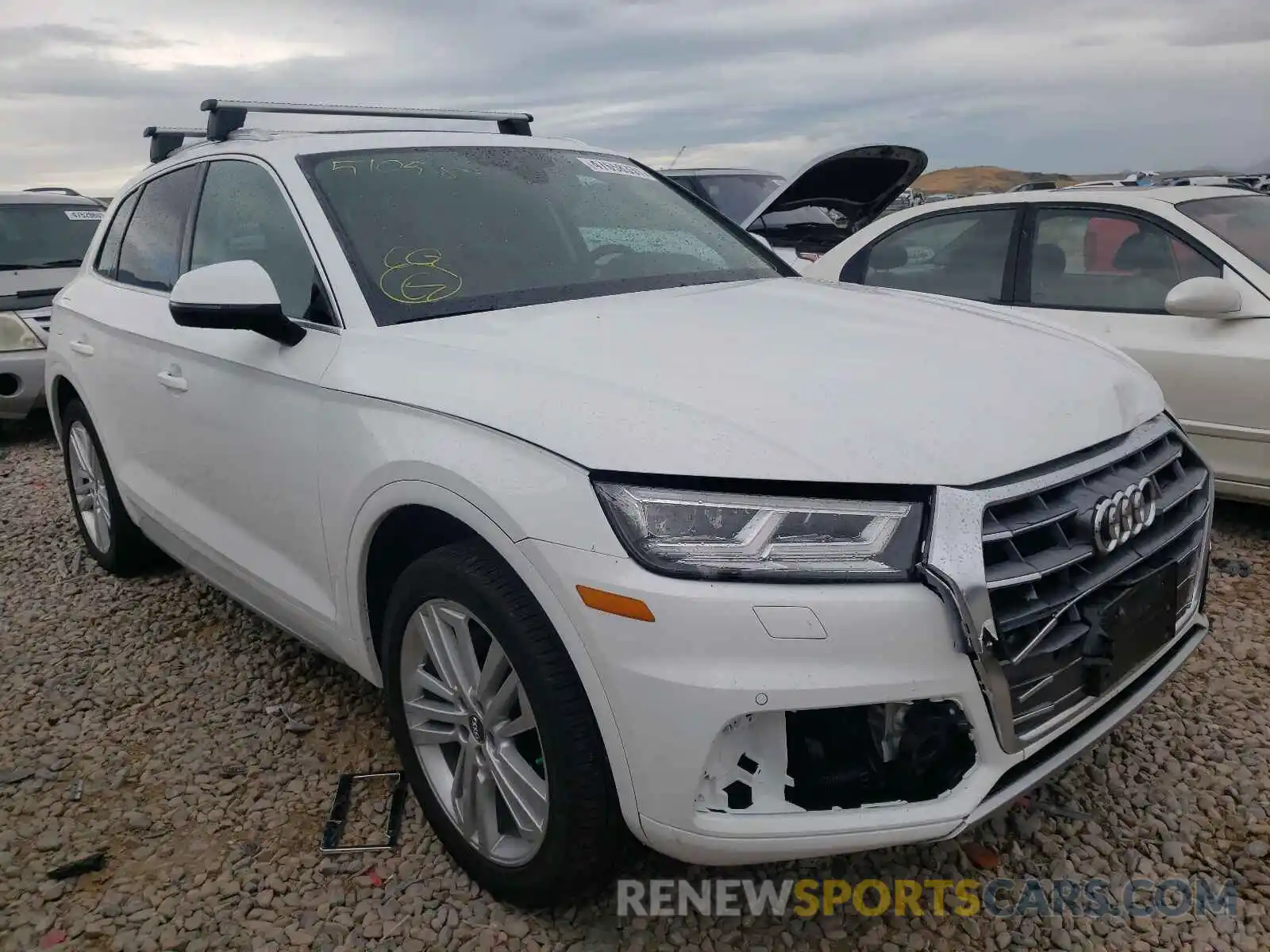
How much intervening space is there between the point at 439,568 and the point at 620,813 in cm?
61

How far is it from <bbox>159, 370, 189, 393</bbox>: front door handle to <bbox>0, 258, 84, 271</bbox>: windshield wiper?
521 centimetres

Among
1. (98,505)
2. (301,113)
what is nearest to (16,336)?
(98,505)

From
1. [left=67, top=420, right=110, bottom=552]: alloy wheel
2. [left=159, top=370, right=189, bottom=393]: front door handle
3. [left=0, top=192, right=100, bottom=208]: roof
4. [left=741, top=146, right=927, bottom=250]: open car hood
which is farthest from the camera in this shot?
[left=0, top=192, right=100, bottom=208]: roof

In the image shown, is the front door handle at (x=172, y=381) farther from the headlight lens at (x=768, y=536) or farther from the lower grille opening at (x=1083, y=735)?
the lower grille opening at (x=1083, y=735)

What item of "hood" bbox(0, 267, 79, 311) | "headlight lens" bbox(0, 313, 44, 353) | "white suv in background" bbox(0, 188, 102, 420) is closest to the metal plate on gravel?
"white suv in background" bbox(0, 188, 102, 420)

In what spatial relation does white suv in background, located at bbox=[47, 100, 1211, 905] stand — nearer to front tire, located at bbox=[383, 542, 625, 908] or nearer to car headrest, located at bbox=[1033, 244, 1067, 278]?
front tire, located at bbox=[383, 542, 625, 908]

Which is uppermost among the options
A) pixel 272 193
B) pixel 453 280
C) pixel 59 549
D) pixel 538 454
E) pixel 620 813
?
pixel 272 193

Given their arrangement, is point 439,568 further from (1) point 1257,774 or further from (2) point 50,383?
(2) point 50,383

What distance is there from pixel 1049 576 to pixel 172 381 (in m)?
2.56

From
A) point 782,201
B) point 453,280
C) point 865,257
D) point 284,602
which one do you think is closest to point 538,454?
point 453,280

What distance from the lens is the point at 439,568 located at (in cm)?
204

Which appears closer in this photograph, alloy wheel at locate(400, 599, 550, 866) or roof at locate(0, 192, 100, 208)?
alloy wheel at locate(400, 599, 550, 866)

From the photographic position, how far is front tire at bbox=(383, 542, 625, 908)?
1.84 m

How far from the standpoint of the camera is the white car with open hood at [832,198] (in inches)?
217
